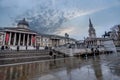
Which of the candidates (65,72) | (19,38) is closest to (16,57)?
(65,72)

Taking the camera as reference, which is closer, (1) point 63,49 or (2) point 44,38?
(1) point 63,49

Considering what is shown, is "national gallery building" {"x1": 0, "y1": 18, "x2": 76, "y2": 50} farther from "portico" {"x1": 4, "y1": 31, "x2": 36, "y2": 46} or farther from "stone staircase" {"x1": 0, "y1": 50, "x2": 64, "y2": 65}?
"stone staircase" {"x1": 0, "y1": 50, "x2": 64, "y2": 65}

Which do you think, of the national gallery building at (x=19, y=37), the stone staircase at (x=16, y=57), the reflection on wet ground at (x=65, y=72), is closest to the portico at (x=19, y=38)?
the national gallery building at (x=19, y=37)

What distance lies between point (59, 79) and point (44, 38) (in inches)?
2881

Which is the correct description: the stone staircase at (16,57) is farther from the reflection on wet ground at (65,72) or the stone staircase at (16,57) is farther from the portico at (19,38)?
the portico at (19,38)

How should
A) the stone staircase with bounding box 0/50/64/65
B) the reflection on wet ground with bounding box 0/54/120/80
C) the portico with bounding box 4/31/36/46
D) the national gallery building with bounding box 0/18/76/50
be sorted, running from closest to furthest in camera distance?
the reflection on wet ground with bounding box 0/54/120/80, the stone staircase with bounding box 0/50/64/65, the national gallery building with bounding box 0/18/76/50, the portico with bounding box 4/31/36/46

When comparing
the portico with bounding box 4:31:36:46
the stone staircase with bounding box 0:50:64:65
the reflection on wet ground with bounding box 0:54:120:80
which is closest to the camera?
the reflection on wet ground with bounding box 0:54:120:80

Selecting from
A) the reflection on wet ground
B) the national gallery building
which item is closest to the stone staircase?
the reflection on wet ground

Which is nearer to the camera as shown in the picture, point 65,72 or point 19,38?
point 65,72

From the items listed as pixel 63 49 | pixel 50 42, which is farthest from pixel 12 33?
pixel 63 49

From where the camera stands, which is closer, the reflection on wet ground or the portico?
the reflection on wet ground

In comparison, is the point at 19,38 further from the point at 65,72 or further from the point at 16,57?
the point at 65,72

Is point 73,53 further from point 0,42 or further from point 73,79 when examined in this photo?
point 0,42

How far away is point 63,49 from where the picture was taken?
104ft
